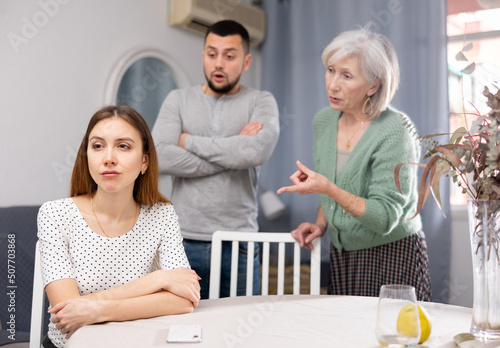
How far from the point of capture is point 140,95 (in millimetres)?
2916

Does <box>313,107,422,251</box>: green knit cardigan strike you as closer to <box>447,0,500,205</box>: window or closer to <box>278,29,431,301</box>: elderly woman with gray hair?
<box>278,29,431,301</box>: elderly woman with gray hair

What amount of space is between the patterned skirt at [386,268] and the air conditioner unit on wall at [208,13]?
6.26 feet

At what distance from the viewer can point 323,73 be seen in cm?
355

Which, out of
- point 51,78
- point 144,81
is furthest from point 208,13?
point 51,78

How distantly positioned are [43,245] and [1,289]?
965 mm

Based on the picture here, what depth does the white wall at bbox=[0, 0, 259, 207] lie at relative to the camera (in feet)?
7.57

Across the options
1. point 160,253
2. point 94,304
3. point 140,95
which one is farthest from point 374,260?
point 140,95

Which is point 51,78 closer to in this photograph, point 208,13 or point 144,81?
point 144,81

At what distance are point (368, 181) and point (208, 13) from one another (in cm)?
183

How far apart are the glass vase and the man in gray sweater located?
1058 mm

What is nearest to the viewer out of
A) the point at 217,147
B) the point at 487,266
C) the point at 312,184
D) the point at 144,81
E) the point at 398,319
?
the point at 398,319

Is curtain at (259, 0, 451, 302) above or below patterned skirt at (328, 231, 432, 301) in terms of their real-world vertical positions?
above

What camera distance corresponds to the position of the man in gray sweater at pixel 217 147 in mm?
1990

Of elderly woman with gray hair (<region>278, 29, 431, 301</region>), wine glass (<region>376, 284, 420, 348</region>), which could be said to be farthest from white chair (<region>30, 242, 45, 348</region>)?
wine glass (<region>376, 284, 420, 348</region>)
